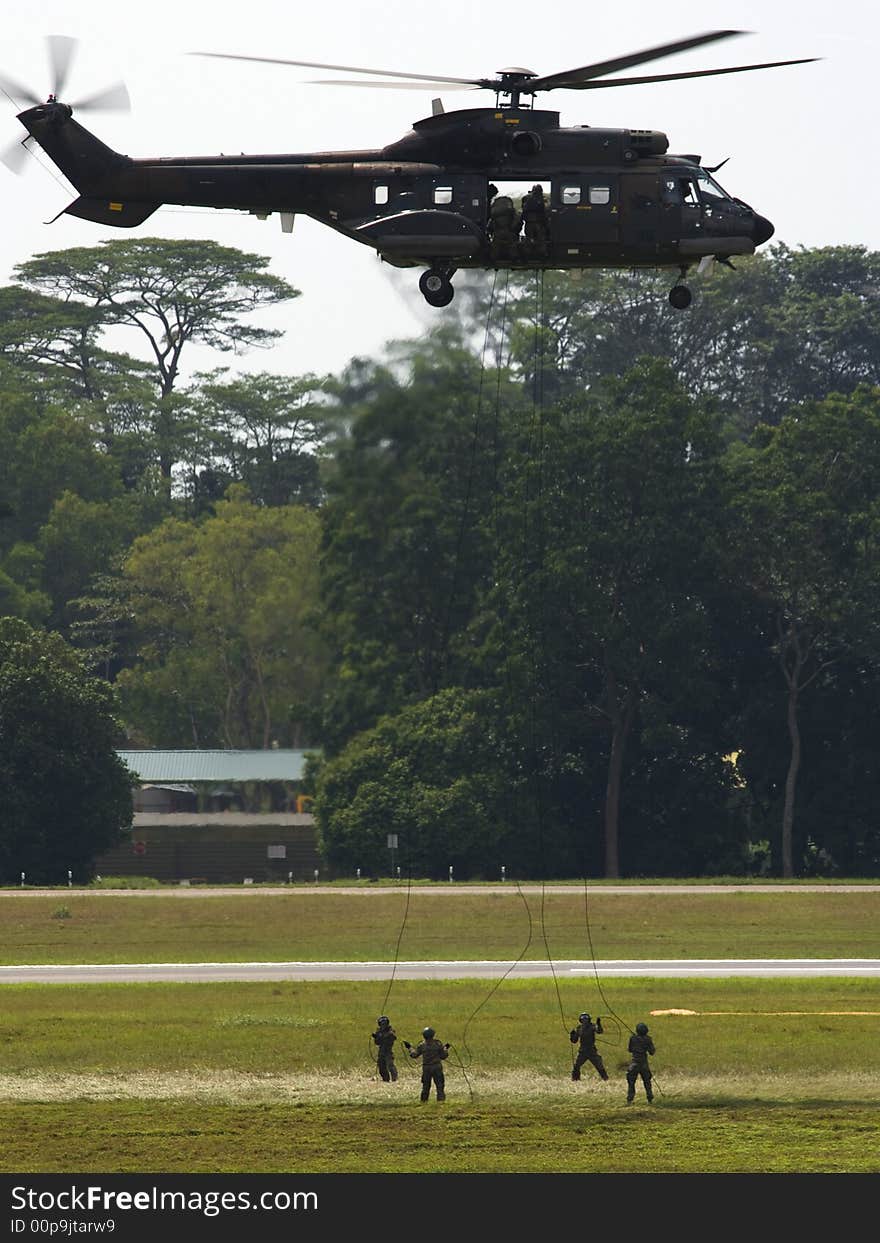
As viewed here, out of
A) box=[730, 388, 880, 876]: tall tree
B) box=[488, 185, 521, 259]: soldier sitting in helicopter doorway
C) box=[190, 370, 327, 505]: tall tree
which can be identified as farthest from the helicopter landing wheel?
box=[190, 370, 327, 505]: tall tree

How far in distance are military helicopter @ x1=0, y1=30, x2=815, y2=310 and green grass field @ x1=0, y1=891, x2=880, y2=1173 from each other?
16.2 meters

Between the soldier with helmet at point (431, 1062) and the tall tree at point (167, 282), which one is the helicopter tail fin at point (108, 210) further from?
the tall tree at point (167, 282)

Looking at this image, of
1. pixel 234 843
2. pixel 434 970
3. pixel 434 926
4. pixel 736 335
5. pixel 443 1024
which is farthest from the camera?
pixel 736 335

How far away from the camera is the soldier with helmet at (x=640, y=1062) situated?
41656 mm

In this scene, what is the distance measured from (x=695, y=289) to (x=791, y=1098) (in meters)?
119

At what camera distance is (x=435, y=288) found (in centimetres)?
4281

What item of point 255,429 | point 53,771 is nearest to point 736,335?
point 255,429

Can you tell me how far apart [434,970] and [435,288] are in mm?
28356

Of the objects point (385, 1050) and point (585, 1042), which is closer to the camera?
point (585, 1042)

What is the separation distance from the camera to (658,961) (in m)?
67.6

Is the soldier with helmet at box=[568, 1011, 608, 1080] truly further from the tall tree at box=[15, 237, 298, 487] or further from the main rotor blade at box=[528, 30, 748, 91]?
the tall tree at box=[15, 237, 298, 487]

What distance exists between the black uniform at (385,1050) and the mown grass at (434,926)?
25.8m

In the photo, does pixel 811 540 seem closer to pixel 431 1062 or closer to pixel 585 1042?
pixel 585 1042

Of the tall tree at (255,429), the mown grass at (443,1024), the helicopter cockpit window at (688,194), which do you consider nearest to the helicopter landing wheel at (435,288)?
the helicopter cockpit window at (688,194)
